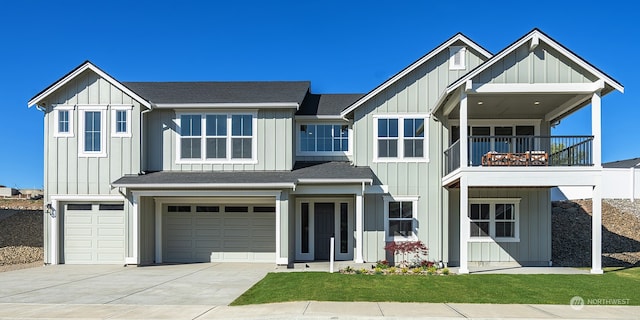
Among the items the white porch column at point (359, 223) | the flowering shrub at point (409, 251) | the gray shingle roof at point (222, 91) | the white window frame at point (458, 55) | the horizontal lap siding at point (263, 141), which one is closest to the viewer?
the flowering shrub at point (409, 251)

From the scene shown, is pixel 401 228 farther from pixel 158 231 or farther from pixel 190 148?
pixel 158 231

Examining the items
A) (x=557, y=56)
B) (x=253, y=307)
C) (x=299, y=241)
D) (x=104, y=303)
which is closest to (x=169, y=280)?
(x=104, y=303)

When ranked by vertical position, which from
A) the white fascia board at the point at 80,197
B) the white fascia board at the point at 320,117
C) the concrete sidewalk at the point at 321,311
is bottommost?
the concrete sidewalk at the point at 321,311

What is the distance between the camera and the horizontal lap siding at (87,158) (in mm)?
16969

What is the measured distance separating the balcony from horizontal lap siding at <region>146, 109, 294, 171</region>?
5236 mm

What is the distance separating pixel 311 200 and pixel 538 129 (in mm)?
7923

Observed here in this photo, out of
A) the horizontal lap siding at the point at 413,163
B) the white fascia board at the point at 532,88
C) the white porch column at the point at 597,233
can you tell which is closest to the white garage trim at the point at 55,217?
the horizontal lap siding at the point at 413,163

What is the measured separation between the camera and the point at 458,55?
16.9 m

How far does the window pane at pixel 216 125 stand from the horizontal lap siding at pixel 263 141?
105 centimetres

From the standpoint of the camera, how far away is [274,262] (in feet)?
56.8

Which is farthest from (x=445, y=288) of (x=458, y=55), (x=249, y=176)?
(x=458, y=55)

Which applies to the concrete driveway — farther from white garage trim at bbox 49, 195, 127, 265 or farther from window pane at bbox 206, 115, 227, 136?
window pane at bbox 206, 115, 227, 136

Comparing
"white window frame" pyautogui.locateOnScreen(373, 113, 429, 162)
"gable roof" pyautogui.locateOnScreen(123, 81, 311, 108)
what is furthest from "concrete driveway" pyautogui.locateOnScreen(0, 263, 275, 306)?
"gable roof" pyautogui.locateOnScreen(123, 81, 311, 108)

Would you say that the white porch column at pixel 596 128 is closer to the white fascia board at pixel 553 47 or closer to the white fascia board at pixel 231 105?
the white fascia board at pixel 553 47
